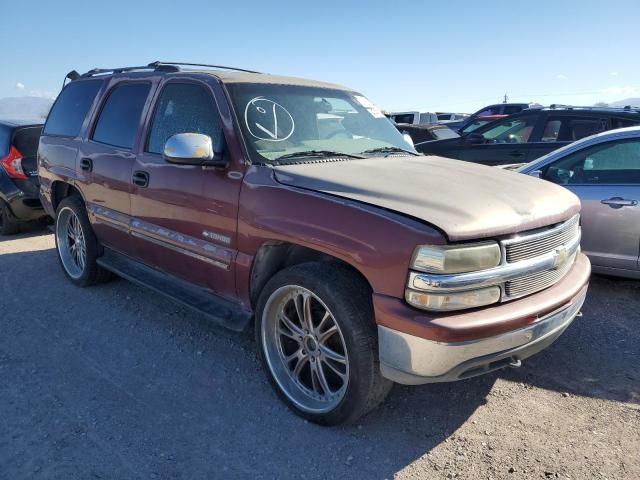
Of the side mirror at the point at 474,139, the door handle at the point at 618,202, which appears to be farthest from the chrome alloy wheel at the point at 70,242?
the side mirror at the point at 474,139

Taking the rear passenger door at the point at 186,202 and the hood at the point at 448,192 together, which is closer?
the hood at the point at 448,192

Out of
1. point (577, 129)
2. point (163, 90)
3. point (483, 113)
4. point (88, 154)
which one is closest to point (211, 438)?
point (163, 90)

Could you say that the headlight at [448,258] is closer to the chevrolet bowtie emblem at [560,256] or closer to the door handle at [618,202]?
the chevrolet bowtie emblem at [560,256]

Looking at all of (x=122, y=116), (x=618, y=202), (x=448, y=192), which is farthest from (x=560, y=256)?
(x=122, y=116)

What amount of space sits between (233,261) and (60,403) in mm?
1340

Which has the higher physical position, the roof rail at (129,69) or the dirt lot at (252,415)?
the roof rail at (129,69)

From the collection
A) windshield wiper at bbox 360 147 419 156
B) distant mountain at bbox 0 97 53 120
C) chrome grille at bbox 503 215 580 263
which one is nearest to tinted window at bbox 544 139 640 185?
windshield wiper at bbox 360 147 419 156

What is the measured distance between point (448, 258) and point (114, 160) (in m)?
3.10

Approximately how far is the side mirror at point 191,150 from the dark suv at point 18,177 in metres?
5.00

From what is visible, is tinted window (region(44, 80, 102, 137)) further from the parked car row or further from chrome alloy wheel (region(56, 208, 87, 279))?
chrome alloy wheel (region(56, 208, 87, 279))

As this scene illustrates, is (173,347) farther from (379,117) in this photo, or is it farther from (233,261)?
(379,117)

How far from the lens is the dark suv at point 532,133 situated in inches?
292

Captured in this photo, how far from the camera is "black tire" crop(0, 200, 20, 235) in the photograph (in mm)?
7238

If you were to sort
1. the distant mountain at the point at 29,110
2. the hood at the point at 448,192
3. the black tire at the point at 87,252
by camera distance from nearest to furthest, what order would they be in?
the hood at the point at 448,192 → the black tire at the point at 87,252 → the distant mountain at the point at 29,110
